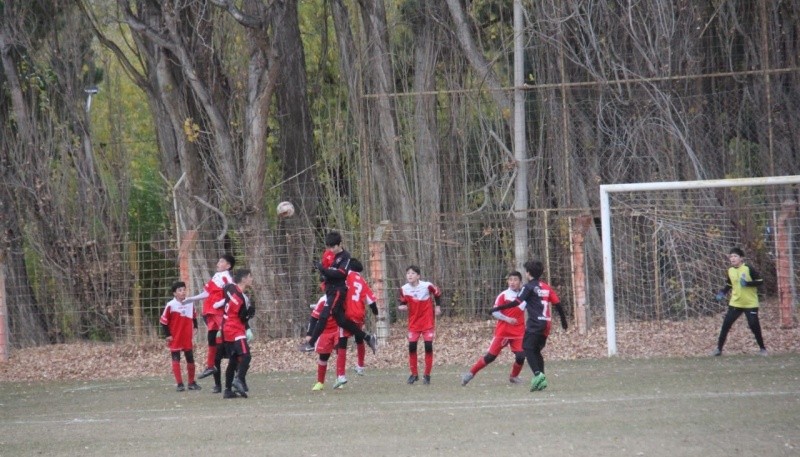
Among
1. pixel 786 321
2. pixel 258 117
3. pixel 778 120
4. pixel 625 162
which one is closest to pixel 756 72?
pixel 778 120

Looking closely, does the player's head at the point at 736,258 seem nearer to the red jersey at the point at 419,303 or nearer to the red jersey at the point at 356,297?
the red jersey at the point at 419,303

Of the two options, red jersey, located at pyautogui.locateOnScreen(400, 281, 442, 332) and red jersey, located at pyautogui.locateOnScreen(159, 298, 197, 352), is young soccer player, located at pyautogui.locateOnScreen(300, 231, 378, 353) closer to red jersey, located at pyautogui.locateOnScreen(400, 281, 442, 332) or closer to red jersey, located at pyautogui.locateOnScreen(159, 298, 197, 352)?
red jersey, located at pyautogui.locateOnScreen(400, 281, 442, 332)

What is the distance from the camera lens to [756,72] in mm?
19578

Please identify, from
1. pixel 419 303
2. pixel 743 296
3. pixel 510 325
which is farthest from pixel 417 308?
pixel 743 296

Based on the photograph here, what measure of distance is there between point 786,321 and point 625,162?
4.67 meters

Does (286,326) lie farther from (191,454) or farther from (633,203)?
(191,454)

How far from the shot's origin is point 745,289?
53.1 ft

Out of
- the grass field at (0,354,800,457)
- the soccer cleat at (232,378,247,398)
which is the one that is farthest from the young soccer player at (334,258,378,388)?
the soccer cleat at (232,378,247,398)

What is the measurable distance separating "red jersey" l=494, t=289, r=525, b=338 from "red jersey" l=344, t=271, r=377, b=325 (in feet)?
6.62

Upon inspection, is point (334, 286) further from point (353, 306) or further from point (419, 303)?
point (419, 303)

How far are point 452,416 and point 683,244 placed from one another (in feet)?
30.9

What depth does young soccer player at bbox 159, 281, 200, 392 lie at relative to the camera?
15.2 metres

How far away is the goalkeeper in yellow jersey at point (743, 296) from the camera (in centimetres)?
1614

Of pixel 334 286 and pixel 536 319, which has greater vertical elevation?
pixel 334 286
